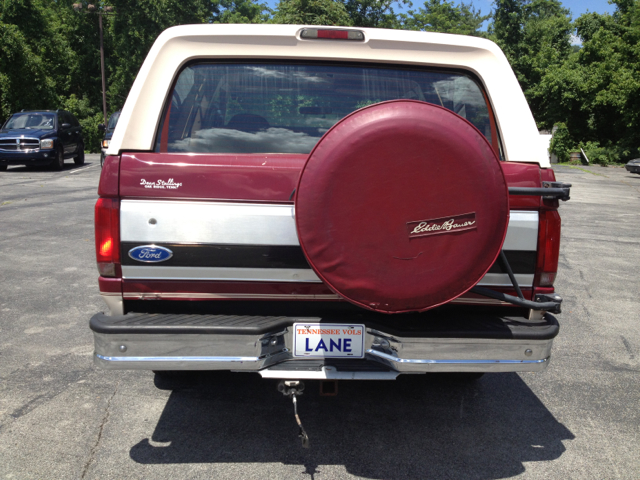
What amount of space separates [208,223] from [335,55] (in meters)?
1.13

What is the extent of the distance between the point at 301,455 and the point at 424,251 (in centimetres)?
135

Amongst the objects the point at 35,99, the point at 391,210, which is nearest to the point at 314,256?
the point at 391,210

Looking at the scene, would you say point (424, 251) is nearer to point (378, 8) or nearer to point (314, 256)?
point (314, 256)

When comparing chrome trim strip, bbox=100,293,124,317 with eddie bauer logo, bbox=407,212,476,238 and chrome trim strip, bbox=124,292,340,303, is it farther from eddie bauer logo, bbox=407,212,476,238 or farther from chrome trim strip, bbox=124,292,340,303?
eddie bauer logo, bbox=407,212,476,238

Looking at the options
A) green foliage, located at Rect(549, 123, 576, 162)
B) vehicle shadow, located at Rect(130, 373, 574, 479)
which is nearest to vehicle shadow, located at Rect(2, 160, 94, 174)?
vehicle shadow, located at Rect(130, 373, 574, 479)

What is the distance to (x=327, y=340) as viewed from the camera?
2914 millimetres

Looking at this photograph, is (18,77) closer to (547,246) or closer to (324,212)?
(324,212)

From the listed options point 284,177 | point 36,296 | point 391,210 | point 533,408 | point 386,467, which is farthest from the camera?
point 36,296

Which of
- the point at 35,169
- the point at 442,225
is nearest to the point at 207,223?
the point at 442,225

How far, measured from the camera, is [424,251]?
263 cm

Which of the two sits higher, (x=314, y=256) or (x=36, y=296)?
(x=314, y=256)

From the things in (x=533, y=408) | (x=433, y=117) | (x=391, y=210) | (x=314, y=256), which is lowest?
(x=533, y=408)

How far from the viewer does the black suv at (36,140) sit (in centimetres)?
1916

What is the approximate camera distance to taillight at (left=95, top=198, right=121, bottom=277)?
2.91 metres
